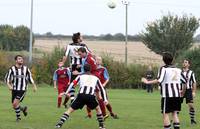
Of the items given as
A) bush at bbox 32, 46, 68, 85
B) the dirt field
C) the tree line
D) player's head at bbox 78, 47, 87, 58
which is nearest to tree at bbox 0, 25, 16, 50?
the tree line

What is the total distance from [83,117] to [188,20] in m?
54.6

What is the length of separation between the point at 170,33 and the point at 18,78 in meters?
55.2

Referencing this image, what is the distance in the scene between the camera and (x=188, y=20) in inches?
2852

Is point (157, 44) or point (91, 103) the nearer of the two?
point (91, 103)

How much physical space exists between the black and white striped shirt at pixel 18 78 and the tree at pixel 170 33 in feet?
174

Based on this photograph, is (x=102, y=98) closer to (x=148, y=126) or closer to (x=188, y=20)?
(x=148, y=126)

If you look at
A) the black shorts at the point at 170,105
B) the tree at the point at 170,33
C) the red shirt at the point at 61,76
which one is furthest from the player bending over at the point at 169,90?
the tree at the point at 170,33

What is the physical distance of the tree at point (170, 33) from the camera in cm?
7075

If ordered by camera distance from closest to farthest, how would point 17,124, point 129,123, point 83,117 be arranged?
point 17,124 → point 129,123 → point 83,117

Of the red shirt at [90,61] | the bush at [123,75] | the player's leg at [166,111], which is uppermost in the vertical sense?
the red shirt at [90,61]

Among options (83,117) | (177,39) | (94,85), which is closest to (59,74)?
(83,117)

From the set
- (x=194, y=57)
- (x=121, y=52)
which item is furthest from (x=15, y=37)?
(x=194, y=57)

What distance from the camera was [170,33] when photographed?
71625 mm

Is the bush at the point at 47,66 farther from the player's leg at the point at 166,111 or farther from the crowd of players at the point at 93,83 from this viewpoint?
the player's leg at the point at 166,111
